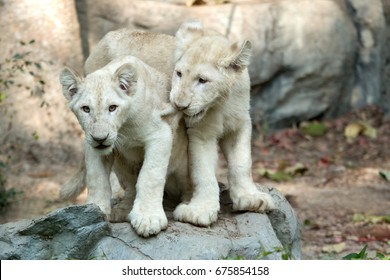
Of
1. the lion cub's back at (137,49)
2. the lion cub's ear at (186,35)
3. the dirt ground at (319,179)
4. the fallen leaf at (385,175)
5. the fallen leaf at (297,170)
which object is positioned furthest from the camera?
the fallen leaf at (297,170)

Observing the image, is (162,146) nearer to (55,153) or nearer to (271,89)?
(55,153)

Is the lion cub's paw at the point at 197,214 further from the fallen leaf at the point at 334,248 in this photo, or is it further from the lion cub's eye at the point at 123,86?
the fallen leaf at the point at 334,248

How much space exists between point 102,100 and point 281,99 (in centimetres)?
803

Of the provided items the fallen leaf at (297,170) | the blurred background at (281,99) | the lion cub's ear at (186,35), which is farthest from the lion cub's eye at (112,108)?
the fallen leaf at (297,170)

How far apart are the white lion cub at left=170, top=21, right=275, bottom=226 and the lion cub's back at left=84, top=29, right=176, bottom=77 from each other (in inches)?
12.5

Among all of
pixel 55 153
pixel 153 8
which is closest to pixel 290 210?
pixel 55 153

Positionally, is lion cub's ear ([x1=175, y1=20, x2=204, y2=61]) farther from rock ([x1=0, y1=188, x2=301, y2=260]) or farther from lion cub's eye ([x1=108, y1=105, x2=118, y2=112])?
rock ([x1=0, y1=188, x2=301, y2=260])

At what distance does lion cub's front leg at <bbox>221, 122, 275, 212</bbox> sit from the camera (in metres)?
7.20

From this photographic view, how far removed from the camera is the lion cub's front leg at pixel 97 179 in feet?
21.5

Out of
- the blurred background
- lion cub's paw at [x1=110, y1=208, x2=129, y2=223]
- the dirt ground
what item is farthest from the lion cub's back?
the dirt ground

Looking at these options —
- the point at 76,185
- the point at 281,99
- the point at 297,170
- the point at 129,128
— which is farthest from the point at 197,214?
the point at 281,99

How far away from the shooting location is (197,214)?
22.5 ft

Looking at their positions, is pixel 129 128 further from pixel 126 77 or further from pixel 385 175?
pixel 385 175
